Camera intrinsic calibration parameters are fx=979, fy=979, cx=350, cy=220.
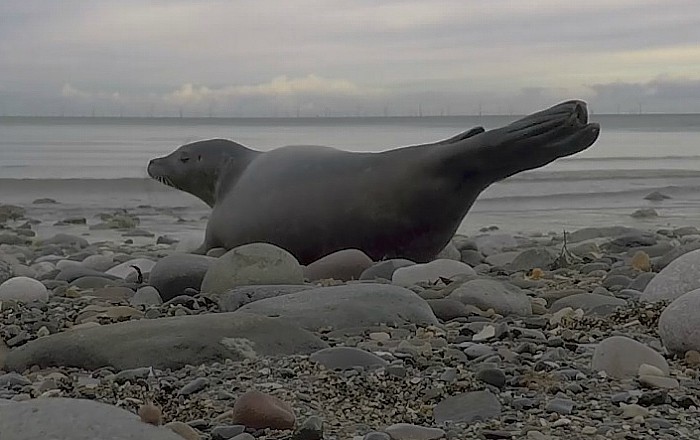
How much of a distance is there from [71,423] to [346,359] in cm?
112

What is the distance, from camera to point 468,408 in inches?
100

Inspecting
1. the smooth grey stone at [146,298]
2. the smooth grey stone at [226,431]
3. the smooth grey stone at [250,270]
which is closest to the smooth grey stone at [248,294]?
the smooth grey stone at [250,270]

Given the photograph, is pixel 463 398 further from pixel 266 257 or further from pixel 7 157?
pixel 7 157

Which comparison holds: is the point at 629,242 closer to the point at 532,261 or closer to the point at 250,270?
the point at 532,261

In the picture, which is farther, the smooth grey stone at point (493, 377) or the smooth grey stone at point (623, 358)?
the smooth grey stone at point (623, 358)

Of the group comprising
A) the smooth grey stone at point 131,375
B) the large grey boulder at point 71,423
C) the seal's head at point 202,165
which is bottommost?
the smooth grey stone at point 131,375

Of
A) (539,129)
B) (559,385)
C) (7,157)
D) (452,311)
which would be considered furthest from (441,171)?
(7,157)

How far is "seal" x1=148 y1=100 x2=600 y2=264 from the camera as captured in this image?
16.9ft

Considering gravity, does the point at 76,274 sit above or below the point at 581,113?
below

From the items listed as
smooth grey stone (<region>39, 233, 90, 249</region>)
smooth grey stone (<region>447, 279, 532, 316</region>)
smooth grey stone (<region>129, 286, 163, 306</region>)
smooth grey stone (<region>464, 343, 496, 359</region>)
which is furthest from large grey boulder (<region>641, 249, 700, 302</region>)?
smooth grey stone (<region>39, 233, 90, 249</region>)

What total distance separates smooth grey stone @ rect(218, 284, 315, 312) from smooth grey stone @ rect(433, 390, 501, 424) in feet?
5.00

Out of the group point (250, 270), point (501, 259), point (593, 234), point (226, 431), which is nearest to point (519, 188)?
point (593, 234)

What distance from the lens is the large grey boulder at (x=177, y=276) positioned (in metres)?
4.70

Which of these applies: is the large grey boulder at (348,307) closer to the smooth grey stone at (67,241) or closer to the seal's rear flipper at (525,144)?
the seal's rear flipper at (525,144)
